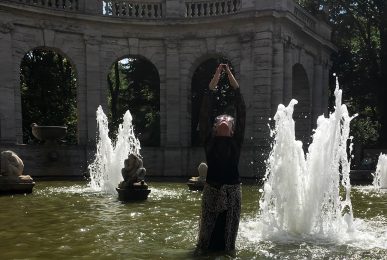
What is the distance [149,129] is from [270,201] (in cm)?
2389

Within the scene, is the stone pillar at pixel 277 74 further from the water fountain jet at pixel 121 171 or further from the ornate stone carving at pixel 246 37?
the water fountain jet at pixel 121 171

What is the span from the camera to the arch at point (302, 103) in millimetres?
22914

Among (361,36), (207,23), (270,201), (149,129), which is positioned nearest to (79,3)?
(207,23)

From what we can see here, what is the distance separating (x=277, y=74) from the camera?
18750 millimetres

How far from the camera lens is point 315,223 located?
7359 millimetres

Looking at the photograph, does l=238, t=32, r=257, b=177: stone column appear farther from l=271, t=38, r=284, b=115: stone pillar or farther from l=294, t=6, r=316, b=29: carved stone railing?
l=294, t=6, r=316, b=29: carved stone railing

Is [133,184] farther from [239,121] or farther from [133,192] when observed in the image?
[239,121]

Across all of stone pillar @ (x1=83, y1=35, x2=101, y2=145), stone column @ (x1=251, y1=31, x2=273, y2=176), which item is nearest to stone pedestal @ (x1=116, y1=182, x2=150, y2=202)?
stone column @ (x1=251, y1=31, x2=273, y2=176)

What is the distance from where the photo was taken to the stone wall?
1831 centimetres

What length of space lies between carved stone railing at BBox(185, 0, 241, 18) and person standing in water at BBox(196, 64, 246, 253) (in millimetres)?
14487

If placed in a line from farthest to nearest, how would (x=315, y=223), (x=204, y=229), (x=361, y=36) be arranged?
(x=361, y=36)
(x=315, y=223)
(x=204, y=229)

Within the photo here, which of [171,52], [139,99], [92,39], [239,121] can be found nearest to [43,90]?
[139,99]

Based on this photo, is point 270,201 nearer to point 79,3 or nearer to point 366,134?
point 79,3

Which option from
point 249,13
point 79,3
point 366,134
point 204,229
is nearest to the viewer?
point 204,229
